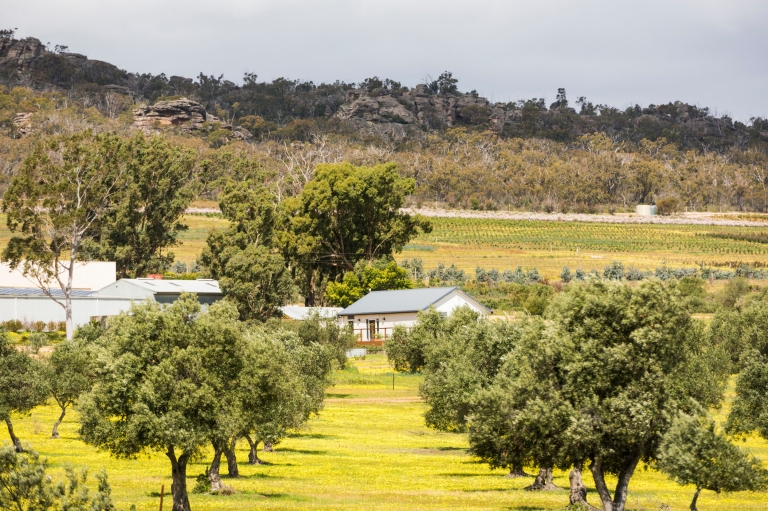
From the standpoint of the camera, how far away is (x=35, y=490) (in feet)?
61.9

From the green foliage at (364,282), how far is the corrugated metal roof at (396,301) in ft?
8.96

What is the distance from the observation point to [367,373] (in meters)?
70.8

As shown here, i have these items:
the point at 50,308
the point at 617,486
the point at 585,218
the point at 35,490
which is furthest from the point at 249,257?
the point at 585,218

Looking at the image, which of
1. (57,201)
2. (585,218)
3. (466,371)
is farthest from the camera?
(585,218)

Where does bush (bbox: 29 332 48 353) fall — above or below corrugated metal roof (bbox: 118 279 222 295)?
below

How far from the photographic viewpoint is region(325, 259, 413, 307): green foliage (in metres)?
97.2

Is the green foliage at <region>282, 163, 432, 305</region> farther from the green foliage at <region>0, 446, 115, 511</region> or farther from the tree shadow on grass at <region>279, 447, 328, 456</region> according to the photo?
the green foliage at <region>0, 446, 115, 511</region>

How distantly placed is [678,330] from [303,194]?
249 feet

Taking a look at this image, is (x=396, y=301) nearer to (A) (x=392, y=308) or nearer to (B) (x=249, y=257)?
(A) (x=392, y=308)

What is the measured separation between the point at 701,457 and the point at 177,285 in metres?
69.6

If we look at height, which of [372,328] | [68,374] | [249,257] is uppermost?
[249,257]

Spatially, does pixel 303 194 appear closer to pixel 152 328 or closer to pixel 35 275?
pixel 35 275

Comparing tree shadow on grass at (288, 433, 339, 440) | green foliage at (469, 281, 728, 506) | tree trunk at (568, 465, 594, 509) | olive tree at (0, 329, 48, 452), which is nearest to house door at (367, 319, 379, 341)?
tree shadow on grass at (288, 433, 339, 440)

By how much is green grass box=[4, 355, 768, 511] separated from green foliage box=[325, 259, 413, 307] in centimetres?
4400
